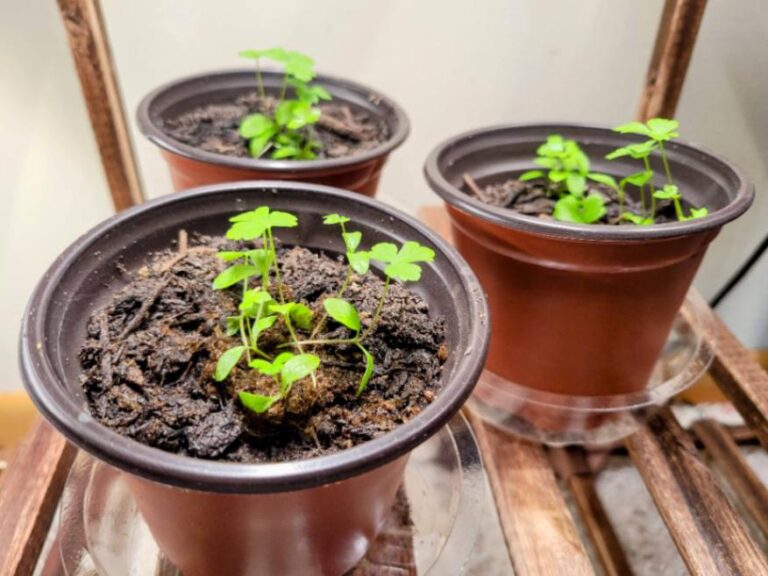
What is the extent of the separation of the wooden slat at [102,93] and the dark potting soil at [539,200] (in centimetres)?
64

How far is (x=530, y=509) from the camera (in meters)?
0.83

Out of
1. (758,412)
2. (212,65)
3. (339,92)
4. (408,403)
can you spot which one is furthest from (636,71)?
(408,403)

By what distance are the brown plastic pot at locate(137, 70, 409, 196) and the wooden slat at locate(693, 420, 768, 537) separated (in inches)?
33.5

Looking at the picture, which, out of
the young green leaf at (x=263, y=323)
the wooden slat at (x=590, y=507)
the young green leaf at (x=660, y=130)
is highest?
the young green leaf at (x=660, y=130)

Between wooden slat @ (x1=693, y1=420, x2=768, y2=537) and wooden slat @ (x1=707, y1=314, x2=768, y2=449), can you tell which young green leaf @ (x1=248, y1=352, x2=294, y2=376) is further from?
wooden slat @ (x1=693, y1=420, x2=768, y2=537)

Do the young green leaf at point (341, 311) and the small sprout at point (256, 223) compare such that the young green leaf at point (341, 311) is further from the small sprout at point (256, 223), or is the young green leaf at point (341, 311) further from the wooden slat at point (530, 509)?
the wooden slat at point (530, 509)

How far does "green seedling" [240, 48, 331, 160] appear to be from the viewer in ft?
3.19

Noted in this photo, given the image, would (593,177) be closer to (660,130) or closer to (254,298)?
(660,130)

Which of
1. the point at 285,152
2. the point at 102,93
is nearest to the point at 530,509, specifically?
the point at 285,152

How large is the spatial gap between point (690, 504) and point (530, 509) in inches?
8.7

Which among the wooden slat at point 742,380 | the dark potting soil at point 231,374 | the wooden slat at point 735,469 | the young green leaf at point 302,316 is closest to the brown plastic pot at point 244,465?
the dark potting soil at point 231,374

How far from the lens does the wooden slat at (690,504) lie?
2.52ft

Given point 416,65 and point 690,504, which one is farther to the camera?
point 416,65

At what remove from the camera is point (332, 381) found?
610 millimetres
